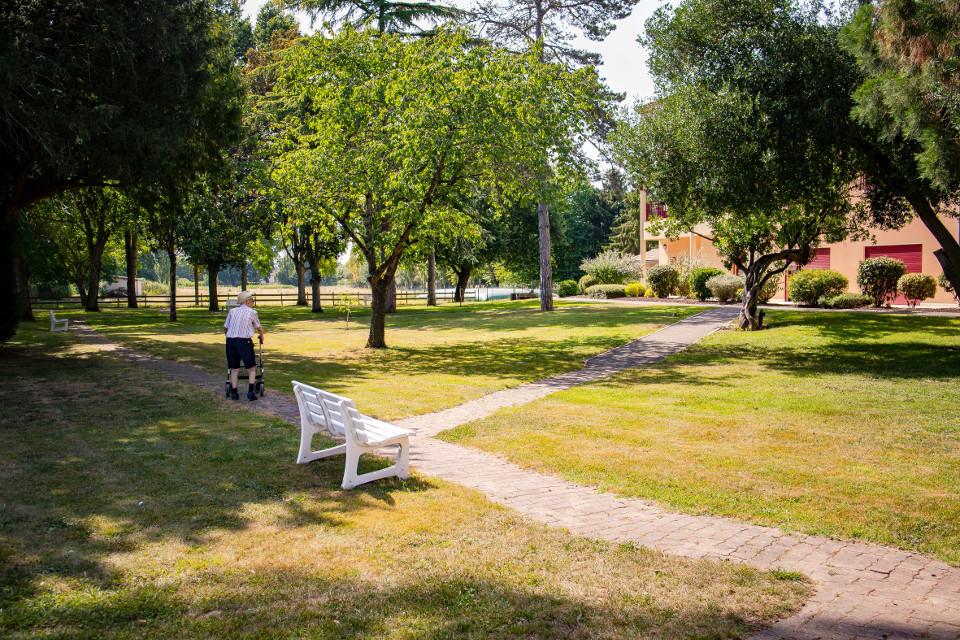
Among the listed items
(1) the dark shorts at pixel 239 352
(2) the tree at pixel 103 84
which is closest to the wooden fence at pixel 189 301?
(2) the tree at pixel 103 84

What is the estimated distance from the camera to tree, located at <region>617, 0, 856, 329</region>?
1474cm

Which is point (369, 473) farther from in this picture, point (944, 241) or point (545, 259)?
point (545, 259)

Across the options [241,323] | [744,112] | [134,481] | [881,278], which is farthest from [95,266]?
[881,278]

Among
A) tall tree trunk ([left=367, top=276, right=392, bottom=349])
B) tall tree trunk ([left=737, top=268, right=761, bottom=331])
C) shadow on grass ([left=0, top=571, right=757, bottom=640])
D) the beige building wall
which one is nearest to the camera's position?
shadow on grass ([left=0, top=571, right=757, bottom=640])

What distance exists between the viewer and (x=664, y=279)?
36312mm

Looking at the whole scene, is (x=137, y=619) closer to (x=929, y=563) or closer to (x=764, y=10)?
(x=929, y=563)

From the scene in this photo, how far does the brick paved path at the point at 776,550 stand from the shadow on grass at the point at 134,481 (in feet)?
3.30

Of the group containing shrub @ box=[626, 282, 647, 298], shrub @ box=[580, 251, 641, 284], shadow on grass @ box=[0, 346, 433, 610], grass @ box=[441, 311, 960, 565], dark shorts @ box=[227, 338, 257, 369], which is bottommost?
grass @ box=[441, 311, 960, 565]

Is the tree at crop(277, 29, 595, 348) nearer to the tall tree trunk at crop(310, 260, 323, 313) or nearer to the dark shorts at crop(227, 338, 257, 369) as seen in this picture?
the dark shorts at crop(227, 338, 257, 369)

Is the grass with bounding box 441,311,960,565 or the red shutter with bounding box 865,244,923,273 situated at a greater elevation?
the red shutter with bounding box 865,244,923,273

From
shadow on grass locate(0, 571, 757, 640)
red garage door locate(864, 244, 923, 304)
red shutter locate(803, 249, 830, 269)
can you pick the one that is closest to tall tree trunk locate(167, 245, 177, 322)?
shadow on grass locate(0, 571, 757, 640)

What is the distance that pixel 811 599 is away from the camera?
4301 millimetres

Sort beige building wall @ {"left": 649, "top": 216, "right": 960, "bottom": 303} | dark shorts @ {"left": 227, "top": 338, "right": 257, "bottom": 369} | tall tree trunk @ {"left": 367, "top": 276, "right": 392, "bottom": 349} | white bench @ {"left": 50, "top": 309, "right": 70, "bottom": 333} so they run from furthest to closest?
1. beige building wall @ {"left": 649, "top": 216, "right": 960, "bottom": 303}
2. white bench @ {"left": 50, "top": 309, "right": 70, "bottom": 333}
3. tall tree trunk @ {"left": 367, "top": 276, "right": 392, "bottom": 349}
4. dark shorts @ {"left": 227, "top": 338, "right": 257, "bottom": 369}

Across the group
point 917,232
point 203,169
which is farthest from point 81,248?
point 917,232
